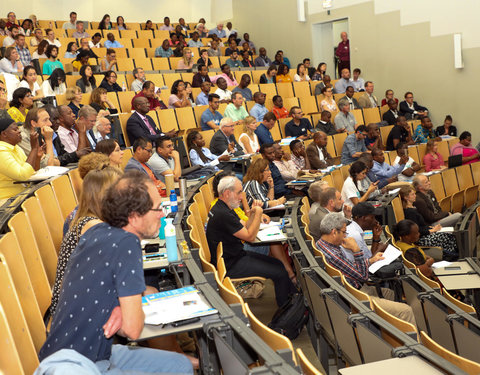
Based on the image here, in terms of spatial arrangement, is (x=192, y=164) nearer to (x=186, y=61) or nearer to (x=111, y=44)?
(x=186, y=61)

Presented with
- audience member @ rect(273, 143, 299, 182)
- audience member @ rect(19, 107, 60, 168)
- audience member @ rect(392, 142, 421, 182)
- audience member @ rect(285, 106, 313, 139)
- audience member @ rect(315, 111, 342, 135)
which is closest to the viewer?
audience member @ rect(19, 107, 60, 168)

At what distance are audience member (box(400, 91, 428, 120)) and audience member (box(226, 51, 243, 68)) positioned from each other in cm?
342

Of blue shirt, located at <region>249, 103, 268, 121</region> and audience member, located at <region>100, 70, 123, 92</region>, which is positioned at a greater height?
audience member, located at <region>100, 70, 123, 92</region>

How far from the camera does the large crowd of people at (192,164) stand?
1989 millimetres

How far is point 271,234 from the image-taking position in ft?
14.3

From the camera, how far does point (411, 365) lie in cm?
229

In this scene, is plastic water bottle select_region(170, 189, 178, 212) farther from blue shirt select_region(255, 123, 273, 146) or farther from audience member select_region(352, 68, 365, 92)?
audience member select_region(352, 68, 365, 92)

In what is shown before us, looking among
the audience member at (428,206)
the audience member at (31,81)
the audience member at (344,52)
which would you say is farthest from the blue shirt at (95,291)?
the audience member at (344,52)

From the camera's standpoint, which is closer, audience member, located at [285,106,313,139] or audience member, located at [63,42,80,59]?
audience member, located at [285,106,313,139]

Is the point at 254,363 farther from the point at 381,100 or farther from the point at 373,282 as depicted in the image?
the point at 381,100

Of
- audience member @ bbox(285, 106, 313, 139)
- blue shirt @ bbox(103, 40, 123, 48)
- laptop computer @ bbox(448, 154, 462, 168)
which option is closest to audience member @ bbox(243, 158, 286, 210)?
audience member @ bbox(285, 106, 313, 139)

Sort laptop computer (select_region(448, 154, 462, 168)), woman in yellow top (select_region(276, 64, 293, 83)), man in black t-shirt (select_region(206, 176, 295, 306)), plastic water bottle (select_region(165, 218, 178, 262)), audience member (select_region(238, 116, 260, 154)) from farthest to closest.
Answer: woman in yellow top (select_region(276, 64, 293, 83))
laptop computer (select_region(448, 154, 462, 168))
audience member (select_region(238, 116, 260, 154))
man in black t-shirt (select_region(206, 176, 295, 306))
plastic water bottle (select_region(165, 218, 178, 262))

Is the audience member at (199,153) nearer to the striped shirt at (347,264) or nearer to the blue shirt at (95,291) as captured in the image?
the striped shirt at (347,264)

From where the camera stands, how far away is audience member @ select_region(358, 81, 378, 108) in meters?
10.6
